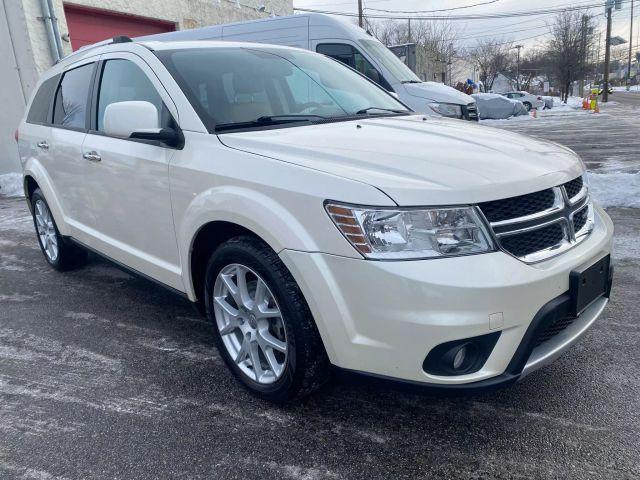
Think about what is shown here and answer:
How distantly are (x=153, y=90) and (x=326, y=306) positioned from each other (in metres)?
1.81

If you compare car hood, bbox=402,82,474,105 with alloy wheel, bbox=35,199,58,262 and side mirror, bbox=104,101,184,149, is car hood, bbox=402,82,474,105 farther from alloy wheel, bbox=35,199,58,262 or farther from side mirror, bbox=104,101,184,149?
side mirror, bbox=104,101,184,149

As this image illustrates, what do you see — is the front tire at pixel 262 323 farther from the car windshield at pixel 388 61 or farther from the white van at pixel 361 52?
the car windshield at pixel 388 61

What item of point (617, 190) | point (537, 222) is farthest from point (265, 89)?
point (617, 190)

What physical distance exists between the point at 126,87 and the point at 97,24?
32.7ft

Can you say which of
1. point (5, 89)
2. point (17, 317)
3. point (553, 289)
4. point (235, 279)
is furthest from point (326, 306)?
point (5, 89)

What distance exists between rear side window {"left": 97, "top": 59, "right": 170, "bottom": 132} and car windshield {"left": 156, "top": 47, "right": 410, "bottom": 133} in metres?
0.18

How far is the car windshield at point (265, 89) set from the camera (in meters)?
3.04

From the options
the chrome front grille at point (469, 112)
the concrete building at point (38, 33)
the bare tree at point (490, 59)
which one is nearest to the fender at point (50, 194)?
the concrete building at point (38, 33)

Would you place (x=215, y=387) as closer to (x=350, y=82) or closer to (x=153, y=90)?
(x=153, y=90)

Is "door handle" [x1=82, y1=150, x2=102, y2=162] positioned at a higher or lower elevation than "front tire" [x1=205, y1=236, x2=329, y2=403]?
higher

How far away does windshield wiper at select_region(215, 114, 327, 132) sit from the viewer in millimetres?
2920

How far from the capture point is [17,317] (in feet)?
13.3

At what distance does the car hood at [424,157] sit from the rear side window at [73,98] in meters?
1.83

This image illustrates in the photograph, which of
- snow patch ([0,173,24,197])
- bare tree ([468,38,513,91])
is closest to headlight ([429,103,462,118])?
snow patch ([0,173,24,197])
